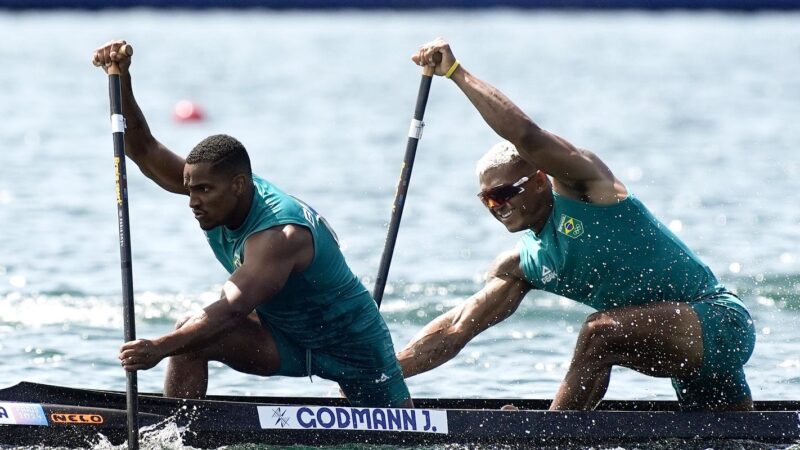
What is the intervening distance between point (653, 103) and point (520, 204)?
2644 centimetres

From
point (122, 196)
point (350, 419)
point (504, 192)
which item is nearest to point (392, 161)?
point (504, 192)

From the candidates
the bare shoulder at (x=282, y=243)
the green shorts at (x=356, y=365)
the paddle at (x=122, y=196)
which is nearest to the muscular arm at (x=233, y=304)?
the bare shoulder at (x=282, y=243)

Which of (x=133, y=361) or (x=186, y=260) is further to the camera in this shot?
(x=186, y=260)

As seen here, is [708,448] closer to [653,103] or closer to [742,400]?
[742,400]

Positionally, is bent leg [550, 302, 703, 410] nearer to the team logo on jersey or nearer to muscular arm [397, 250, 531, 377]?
the team logo on jersey

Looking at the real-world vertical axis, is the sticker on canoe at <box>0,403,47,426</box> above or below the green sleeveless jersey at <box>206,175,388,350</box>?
below

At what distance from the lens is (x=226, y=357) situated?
316 inches

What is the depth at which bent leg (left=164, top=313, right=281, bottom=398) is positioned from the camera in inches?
313

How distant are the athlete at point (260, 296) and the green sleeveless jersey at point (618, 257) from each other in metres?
1.16

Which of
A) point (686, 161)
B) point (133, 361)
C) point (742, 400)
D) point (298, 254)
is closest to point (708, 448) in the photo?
point (742, 400)

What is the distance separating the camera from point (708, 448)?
26.4ft

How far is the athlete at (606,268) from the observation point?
26.6 ft

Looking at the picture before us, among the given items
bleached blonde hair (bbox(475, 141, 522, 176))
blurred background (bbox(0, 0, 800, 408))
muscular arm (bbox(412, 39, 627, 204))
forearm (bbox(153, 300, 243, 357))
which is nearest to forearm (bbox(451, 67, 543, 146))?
muscular arm (bbox(412, 39, 627, 204))

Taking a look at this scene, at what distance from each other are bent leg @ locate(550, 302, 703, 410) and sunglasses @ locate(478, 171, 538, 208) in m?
0.84
